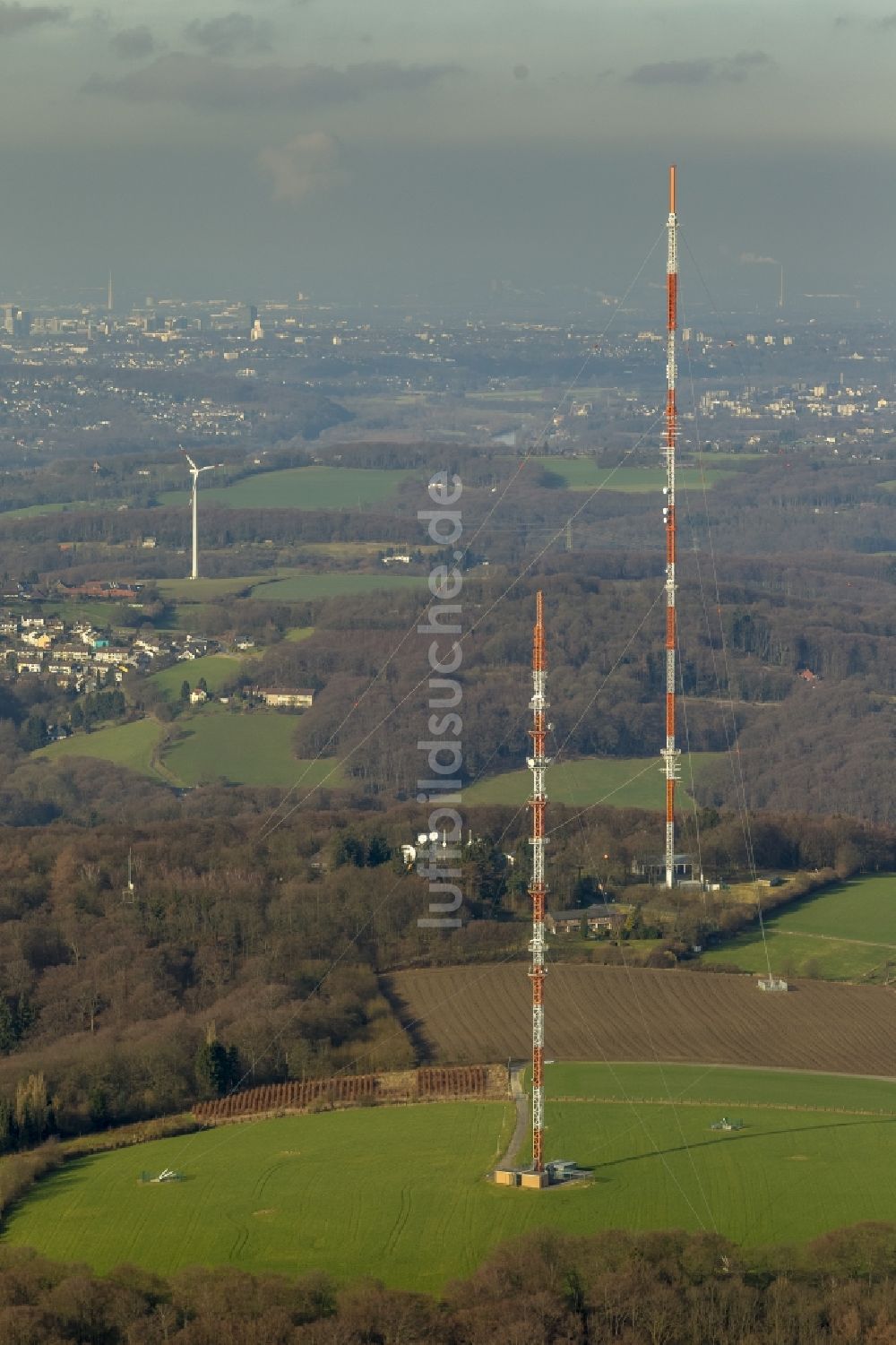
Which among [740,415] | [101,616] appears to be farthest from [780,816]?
[740,415]

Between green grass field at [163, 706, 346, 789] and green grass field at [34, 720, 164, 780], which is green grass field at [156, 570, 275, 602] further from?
green grass field at [163, 706, 346, 789]

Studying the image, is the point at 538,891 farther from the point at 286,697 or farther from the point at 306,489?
the point at 306,489

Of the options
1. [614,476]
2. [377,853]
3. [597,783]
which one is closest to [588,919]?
[377,853]

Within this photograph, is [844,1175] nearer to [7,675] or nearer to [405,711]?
[405,711]

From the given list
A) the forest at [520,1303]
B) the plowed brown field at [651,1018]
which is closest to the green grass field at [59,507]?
the plowed brown field at [651,1018]

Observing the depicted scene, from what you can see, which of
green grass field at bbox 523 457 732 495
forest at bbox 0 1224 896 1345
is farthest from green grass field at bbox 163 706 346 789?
green grass field at bbox 523 457 732 495
